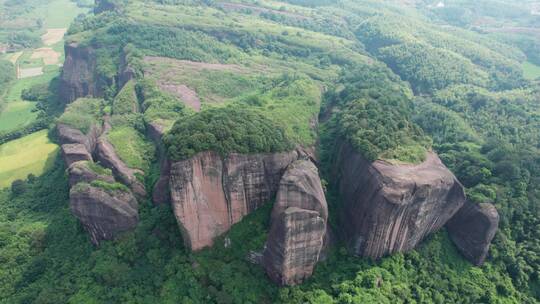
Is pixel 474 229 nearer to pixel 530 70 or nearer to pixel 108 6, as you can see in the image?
pixel 530 70

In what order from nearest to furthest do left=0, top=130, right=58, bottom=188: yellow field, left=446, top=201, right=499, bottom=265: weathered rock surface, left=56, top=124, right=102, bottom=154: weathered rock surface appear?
left=446, top=201, right=499, bottom=265: weathered rock surface, left=56, top=124, right=102, bottom=154: weathered rock surface, left=0, top=130, right=58, bottom=188: yellow field

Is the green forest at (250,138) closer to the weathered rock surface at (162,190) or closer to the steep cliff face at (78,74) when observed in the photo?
the steep cliff face at (78,74)

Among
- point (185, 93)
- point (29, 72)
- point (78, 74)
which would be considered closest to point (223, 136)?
point (185, 93)

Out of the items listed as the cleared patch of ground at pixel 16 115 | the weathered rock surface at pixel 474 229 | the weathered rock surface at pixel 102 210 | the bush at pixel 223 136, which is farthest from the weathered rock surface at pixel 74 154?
the weathered rock surface at pixel 474 229

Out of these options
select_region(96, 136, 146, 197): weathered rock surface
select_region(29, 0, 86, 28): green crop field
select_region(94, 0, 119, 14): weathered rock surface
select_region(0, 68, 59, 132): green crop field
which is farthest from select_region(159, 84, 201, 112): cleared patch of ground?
select_region(29, 0, 86, 28): green crop field

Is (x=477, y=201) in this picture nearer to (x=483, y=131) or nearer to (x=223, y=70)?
(x=483, y=131)

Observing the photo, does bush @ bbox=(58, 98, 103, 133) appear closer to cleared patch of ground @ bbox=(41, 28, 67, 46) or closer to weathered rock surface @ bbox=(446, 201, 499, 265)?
weathered rock surface @ bbox=(446, 201, 499, 265)
